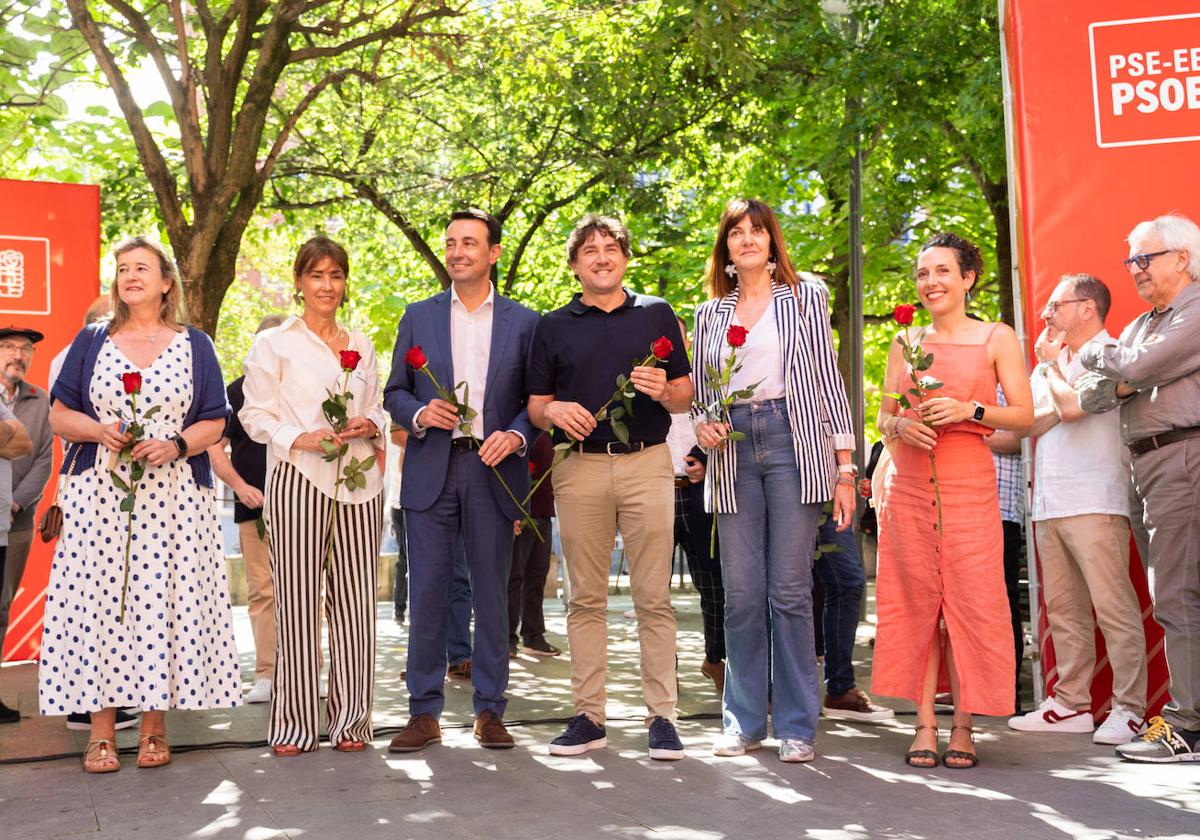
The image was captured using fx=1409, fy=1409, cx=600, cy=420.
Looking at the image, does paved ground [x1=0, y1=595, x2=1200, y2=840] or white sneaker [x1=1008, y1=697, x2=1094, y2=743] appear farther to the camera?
white sneaker [x1=1008, y1=697, x2=1094, y2=743]

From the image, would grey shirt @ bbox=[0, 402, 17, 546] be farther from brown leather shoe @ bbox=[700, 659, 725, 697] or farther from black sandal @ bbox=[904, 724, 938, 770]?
black sandal @ bbox=[904, 724, 938, 770]

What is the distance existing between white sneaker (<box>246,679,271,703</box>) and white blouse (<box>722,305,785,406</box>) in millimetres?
3476

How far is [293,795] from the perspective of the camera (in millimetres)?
5250

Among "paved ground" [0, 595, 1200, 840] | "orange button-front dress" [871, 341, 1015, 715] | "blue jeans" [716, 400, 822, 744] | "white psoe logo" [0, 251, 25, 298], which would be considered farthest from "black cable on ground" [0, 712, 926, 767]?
"white psoe logo" [0, 251, 25, 298]

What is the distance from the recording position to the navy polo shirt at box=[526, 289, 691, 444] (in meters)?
6.09

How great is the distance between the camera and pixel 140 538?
600cm

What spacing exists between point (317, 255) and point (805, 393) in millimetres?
2277

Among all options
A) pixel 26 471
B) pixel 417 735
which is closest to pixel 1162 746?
pixel 417 735

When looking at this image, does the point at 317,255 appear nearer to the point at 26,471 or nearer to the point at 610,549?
the point at 610,549

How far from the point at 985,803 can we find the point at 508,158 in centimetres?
1256

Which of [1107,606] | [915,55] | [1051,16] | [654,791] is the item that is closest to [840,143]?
[915,55]

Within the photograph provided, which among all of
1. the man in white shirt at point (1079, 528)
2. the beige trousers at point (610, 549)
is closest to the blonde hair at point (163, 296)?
the beige trousers at point (610, 549)

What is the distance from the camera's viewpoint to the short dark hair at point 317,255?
251 inches

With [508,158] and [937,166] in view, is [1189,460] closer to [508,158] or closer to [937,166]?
[937,166]
